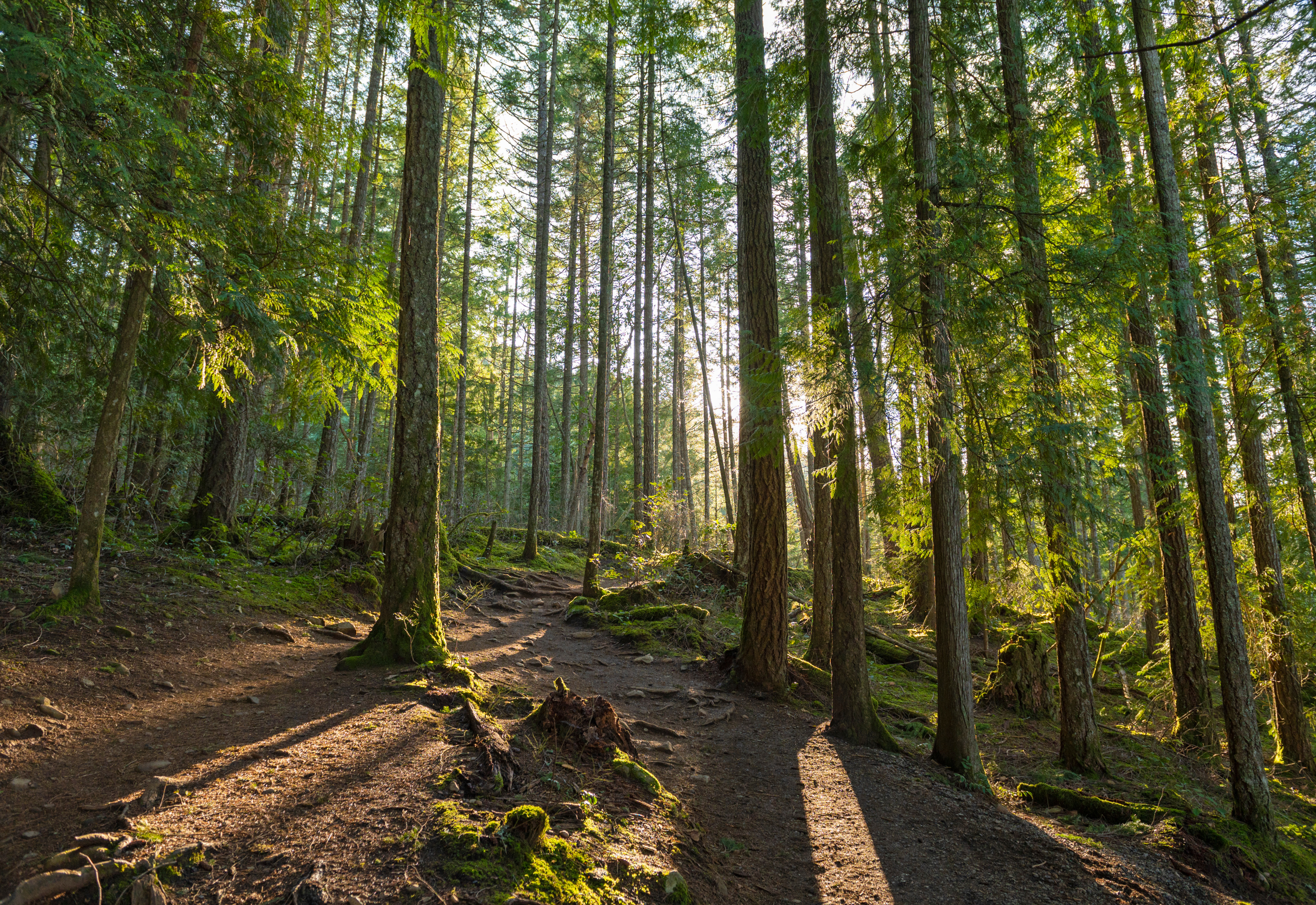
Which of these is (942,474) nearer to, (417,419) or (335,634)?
(417,419)

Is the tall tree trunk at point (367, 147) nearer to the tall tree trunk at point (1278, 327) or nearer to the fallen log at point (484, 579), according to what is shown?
the fallen log at point (484, 579)

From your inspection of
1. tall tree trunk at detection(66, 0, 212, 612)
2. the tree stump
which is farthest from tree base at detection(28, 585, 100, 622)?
the tree stump

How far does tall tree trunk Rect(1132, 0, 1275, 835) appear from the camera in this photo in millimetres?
6051

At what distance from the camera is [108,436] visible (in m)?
5.71

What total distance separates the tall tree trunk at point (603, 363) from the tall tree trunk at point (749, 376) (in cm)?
443

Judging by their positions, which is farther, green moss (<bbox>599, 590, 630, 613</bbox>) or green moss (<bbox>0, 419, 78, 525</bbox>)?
green moss (<bbox>599, 590, 630, 613</bbox>)

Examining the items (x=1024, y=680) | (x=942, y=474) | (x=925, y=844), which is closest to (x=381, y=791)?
(x=925, y=844)

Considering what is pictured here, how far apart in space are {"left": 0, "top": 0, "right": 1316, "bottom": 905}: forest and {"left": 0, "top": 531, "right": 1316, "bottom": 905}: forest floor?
0.04 m

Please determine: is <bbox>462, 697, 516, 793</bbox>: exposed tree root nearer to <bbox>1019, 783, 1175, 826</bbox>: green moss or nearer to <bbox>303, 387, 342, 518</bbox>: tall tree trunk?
<bbox>1019, 783, 1175, 826</bbox>: green moss

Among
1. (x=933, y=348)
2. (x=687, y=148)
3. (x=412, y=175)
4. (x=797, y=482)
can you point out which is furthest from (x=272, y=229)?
(x=687, y=148)

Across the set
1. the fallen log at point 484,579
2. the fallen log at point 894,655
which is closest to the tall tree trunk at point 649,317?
the fallen log at point 484,579

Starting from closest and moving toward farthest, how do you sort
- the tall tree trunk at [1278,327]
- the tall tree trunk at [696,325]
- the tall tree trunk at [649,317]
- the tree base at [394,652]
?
the tree base at [394,652], the tall tree trunk at [1278,327], the tall tree trunk at [649,317], the tall tree trunk at [696,325]

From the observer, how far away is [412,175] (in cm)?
663

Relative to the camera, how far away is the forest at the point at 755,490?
4.05m
